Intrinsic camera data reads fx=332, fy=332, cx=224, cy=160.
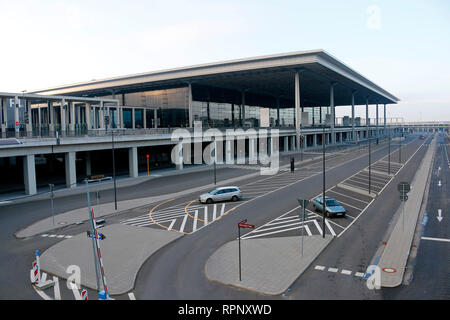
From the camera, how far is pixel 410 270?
14344 mm

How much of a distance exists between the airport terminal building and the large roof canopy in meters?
0.21

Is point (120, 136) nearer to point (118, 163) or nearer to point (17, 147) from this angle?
point (17, 147)

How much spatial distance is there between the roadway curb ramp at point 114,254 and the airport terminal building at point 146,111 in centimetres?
1822

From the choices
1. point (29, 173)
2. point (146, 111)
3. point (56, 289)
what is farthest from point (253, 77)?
point (56, 289)

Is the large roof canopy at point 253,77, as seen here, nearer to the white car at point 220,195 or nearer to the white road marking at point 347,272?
the white car at point 220,195

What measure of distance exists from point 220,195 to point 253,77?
55.1 m

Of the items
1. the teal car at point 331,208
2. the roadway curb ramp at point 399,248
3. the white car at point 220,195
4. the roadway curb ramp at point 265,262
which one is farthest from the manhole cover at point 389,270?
the white car at point 220,195

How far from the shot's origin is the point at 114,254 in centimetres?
1691

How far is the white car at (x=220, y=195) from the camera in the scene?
2814 centimetres

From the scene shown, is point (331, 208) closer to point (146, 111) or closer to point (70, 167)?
point (70, 167)

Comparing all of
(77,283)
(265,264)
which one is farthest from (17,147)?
(265,264)

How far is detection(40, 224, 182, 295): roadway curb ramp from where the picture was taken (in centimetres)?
1404

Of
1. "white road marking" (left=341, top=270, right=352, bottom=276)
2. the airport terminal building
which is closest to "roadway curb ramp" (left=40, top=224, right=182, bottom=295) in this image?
"white road marking" (left=341, top=270, right=352, bottom=276)
